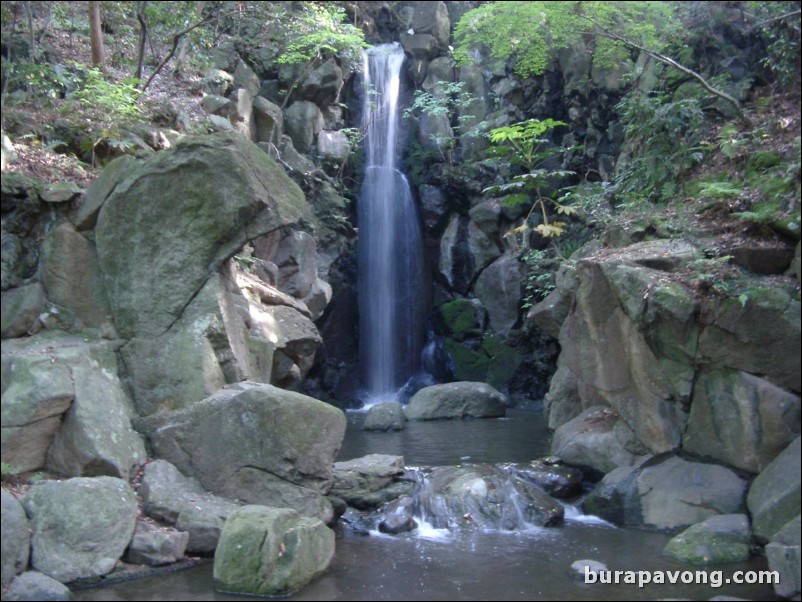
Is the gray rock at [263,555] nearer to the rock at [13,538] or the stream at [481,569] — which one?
the stream at [481,569]

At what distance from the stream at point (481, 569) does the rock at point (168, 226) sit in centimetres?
363

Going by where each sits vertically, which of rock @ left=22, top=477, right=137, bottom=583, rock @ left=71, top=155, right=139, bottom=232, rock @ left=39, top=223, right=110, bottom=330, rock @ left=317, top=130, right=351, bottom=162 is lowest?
rock @ left=22, top=477, right=137, bottom=583

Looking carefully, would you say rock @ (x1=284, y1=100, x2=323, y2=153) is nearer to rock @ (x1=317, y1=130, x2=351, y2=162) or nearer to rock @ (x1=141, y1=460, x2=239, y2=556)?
rock @ (x1=317, y1=130, x2=351, y2=162)

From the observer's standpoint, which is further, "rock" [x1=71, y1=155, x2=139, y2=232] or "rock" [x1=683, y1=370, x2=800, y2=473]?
"rock" [x1=71, y1=155, x2=139, y2=232]

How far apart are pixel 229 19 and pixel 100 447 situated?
522 inches

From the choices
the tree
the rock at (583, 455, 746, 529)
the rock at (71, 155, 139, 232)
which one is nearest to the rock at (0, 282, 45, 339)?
the rock at (71, 155, 139, 232)

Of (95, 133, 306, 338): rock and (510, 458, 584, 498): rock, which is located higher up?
(95, 133, 306, 338): rock

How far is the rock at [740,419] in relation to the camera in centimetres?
893

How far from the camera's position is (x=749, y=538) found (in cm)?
841

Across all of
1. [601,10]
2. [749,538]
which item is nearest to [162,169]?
[749,538]

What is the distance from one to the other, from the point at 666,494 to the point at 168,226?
743 centimetres

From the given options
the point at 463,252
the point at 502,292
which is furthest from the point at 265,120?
the point at 502,292

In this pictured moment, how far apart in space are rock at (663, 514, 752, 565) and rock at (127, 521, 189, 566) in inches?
212

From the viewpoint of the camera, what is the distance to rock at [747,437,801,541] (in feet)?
26.9
